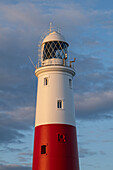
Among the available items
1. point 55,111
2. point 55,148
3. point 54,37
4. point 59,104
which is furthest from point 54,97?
point 54,37

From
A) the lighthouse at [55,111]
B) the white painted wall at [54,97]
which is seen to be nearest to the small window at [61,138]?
the lighthouse at [55,111]

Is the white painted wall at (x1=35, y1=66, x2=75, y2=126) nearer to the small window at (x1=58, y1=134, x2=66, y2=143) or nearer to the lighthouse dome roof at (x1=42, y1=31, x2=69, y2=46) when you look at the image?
the small window at (x1=58, y1=134, x2=66, y2=143)

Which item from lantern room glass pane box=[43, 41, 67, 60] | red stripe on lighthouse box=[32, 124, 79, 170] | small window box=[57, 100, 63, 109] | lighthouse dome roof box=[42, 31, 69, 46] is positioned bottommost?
red stripe on lighthouse box=[32, 124, 79, 170]

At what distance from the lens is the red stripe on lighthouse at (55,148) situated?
91.8ft

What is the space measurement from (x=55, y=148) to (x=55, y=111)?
390 centimetres

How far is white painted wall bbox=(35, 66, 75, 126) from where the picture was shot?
29.6 meters

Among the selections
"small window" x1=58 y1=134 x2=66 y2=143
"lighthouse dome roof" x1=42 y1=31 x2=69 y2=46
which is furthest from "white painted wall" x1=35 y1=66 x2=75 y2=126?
"lighthouse dome roof" x1=42 y1=31 x2=69 y2=46

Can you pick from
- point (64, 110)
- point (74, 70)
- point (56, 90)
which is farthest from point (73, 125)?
point (74, 70)

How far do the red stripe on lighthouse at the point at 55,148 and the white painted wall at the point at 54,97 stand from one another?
809 millimetres

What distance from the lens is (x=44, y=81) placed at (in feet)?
103

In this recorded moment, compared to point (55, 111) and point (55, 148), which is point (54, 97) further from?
point (55, 148)

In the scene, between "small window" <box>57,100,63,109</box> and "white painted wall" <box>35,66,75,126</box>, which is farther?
"small window" <box>57,100,63,109</box>

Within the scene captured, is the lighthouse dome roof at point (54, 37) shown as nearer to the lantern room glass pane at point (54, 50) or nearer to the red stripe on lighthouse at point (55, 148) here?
the lantern room glass pane at point (54, 50)

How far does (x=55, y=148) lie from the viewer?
93.0 feet
